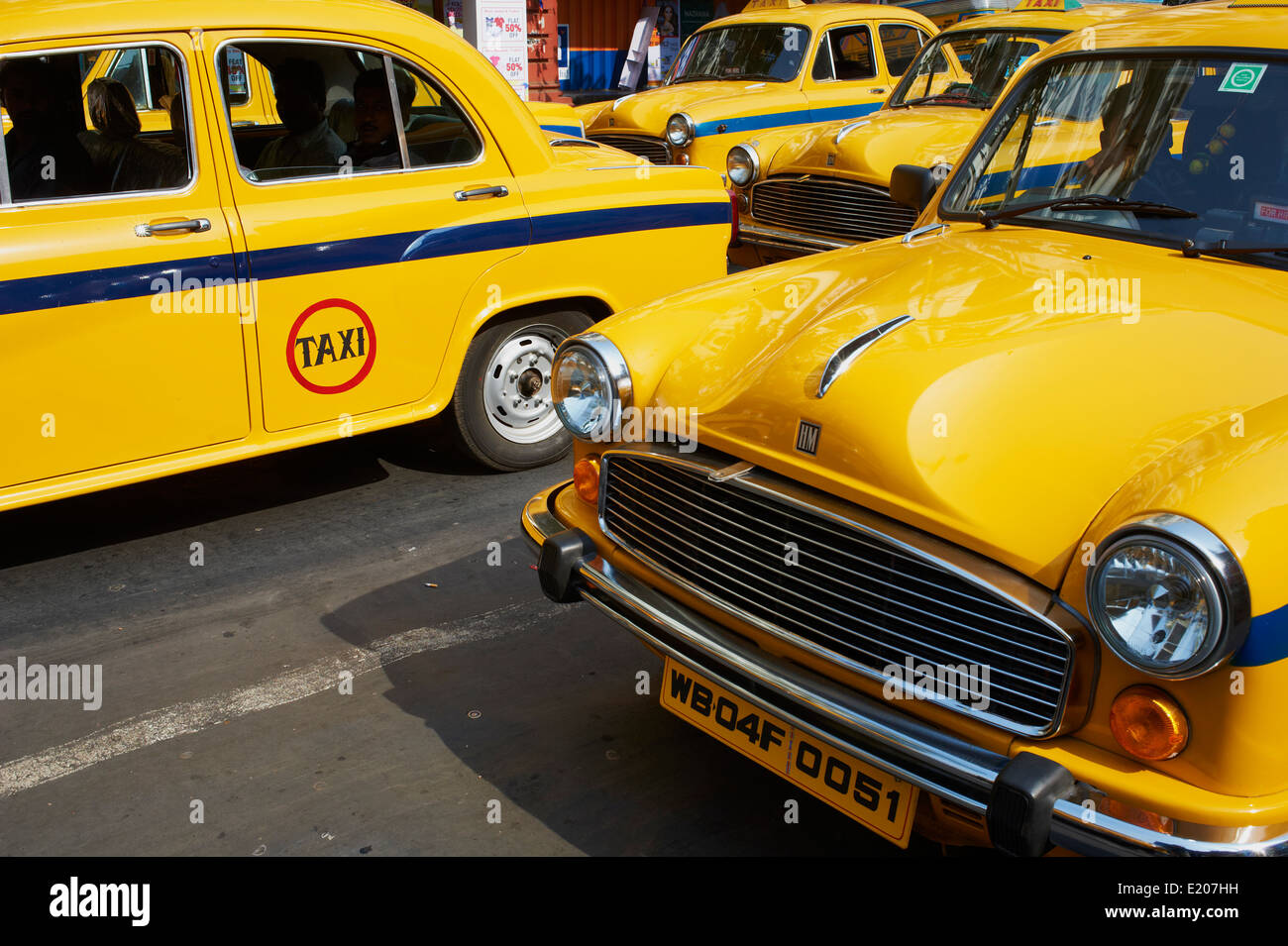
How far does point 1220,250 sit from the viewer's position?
3.06 meters

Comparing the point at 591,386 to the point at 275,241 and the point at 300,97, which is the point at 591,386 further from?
the point at 300,97

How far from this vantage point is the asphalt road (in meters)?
3.08

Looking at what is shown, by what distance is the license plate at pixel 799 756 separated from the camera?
8.09ft

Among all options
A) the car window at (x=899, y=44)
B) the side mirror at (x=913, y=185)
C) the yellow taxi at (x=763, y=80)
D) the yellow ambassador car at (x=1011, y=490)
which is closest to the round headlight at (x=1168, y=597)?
the yellow ambassador car at (x=1011, y=490)

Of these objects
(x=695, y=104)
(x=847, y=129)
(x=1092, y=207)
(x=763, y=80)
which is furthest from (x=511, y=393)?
(x=763, y=80)

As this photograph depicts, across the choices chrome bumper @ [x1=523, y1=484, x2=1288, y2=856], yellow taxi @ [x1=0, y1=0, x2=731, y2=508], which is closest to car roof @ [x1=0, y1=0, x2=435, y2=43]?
yellow taxi @ [x1=0, y1=0, x2=731, y2=508]

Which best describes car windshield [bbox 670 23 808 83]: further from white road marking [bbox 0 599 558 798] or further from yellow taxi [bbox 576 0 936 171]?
white road marking [bbox 0 599 558 798]

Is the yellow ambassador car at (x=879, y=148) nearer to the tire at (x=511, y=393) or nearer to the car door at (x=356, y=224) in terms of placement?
the tire at (x=511, y=393)

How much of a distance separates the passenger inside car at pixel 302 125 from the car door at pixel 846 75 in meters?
6.57

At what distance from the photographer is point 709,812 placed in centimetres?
316

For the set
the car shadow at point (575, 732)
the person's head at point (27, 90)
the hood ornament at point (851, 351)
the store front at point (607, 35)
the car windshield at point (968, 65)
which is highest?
the store front at point (607, 35)
